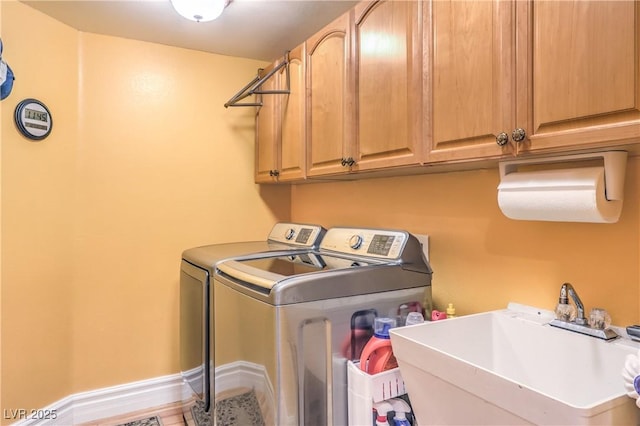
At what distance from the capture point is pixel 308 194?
2543 mm

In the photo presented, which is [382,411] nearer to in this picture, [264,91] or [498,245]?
[498,245]

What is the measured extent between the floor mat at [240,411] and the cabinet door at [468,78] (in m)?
0.98

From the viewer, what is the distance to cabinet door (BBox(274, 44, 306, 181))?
1947 millimetres

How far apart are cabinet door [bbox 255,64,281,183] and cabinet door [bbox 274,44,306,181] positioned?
74mm

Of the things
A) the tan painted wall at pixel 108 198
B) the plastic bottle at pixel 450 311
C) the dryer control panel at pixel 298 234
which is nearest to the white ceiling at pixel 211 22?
the tan painted wall at pixel 108 198

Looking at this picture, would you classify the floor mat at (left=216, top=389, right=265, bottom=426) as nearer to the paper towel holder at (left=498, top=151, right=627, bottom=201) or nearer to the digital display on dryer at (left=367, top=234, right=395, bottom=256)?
the digital display on dryer at (left=367, top=234, right=395, bottom=256)

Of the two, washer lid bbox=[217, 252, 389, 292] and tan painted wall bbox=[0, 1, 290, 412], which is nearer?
washer lid bbox=[217, 252, 389, 292]

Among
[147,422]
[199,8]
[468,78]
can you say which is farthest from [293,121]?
[147,422]

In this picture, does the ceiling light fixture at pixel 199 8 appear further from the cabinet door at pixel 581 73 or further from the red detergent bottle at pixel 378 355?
the red detergent bottle at pixel 378 355

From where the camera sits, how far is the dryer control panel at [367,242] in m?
1.48

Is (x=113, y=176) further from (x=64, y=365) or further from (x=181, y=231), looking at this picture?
(x=64, y=365)

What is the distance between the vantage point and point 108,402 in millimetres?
2213

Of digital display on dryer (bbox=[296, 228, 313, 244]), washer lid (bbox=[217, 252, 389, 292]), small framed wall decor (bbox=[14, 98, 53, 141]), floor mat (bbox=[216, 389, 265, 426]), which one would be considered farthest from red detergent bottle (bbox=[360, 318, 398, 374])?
small framed wall decor (bbox=[14, 98, 53, 141])

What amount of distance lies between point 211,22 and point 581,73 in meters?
1.73
